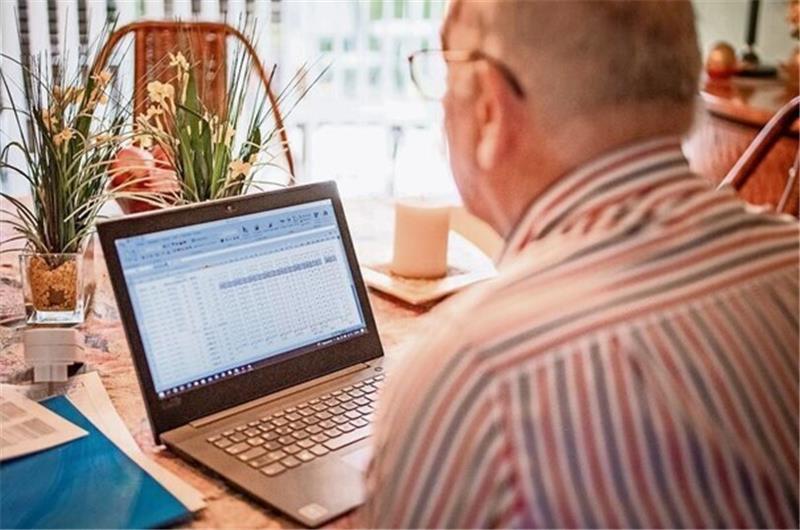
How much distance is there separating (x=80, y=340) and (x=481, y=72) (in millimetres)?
775

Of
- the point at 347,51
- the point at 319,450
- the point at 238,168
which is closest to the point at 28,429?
the point at 319,450

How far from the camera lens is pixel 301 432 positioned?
46.9 inches

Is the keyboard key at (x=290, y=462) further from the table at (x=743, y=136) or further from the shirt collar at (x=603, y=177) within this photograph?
the table at (x=743, y=136)

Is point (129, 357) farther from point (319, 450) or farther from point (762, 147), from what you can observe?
point (762, 147)

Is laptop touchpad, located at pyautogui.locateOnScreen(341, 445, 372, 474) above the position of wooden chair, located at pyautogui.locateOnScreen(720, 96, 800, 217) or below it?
below

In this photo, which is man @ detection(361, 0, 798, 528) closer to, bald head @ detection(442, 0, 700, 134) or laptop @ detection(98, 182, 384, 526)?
bald head @ detection(442, 0, 700, 134)

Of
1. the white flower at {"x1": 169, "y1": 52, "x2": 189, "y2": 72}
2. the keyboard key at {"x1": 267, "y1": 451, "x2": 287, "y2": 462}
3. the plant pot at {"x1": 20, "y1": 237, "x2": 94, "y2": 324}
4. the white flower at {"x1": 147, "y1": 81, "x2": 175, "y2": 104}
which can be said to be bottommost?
the keyboard key at {"x1": 267, "y1": 451, "x2": 287, "y2": 462}

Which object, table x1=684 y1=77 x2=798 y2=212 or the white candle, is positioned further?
table x1=684 y1=77 x2=798 y2=212

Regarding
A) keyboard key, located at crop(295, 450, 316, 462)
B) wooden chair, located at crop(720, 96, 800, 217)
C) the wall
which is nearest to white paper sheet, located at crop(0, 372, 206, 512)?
keyboard key, located at crop(295, 450, 316, 462)

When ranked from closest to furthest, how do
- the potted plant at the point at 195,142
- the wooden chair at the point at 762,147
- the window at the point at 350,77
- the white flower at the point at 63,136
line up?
the white flower at the point at 63,136 < the potted plant at the point at 195,142 < the wooden chair at the point at 762,147 < the window at the point at 350,77

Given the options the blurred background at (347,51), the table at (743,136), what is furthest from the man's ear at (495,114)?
the blurred background at (347,51)

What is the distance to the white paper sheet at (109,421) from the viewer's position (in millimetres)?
1066

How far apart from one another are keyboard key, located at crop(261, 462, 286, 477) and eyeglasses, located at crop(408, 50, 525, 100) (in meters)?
0.41

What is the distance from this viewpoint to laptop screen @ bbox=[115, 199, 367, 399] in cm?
120
